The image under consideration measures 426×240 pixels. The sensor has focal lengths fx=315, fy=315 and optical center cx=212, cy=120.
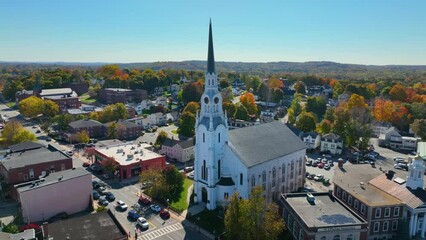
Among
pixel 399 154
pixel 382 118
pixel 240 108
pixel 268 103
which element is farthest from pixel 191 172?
pixel 268 103

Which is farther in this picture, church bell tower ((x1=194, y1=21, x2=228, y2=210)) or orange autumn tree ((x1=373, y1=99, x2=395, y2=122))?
orange autumn tree ((x1=373, y1=99, x2=395, y2=122))

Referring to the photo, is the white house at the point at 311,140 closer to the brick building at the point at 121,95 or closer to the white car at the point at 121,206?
the white car at the point at 121,206

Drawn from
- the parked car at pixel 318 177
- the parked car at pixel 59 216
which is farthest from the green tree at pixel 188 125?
the parked car at pixel 59 216

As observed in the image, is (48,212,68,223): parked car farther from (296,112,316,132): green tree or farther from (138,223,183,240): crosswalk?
(296,112,316,132): green tree

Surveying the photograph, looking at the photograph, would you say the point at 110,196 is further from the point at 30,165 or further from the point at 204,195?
the point at 204,195

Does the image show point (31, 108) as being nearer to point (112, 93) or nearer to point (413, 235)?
point (112, 93)

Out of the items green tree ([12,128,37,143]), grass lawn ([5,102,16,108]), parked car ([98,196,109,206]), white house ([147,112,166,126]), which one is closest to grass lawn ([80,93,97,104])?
grass lawn ([5,102,16,108])

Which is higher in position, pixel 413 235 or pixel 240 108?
pixel 240 108
